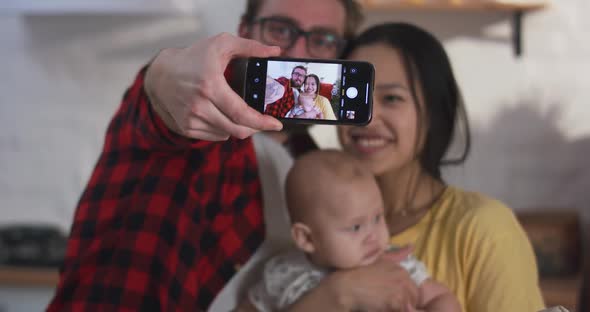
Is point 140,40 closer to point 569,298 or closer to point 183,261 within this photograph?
point 183,261

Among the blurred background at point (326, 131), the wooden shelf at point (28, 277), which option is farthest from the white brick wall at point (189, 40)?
the wooden shelf at point (28, 277)

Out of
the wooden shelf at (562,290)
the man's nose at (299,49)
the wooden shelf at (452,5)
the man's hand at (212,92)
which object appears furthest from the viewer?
the wooden shelf at (452,5)

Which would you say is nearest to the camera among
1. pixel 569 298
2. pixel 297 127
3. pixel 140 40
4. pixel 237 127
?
pixel 237 127

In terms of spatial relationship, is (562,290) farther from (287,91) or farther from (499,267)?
(287,91)

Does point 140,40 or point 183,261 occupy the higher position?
point 140,40

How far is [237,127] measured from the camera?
0.43 m

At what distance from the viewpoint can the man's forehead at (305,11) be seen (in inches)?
27.3

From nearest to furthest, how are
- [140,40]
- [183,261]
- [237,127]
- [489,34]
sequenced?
[237,127] → [183,261] → [489,34] → [140,40]

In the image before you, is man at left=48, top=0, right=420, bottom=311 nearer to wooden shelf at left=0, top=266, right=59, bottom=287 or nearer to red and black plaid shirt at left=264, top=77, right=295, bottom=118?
red and black plaid shirt at left=264, top=77, right=295, bottom=118

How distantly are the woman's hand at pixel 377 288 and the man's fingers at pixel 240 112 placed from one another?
0.25 m

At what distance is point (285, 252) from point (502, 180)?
0.75m

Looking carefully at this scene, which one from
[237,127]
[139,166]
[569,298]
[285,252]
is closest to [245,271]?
[285,252]

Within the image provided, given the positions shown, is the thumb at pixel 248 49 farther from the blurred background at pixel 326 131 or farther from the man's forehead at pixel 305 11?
the blurred background at pixel 326 131

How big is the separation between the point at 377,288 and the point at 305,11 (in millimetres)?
309
